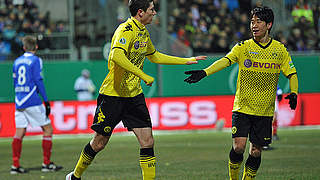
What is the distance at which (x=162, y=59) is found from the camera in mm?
7762

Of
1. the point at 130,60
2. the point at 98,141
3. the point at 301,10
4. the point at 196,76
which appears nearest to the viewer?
the point at 130,60

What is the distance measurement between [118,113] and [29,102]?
4.10 m

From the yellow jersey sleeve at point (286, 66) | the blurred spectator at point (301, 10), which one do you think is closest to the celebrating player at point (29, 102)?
the yellow jersey sleeve at point (286, 66)

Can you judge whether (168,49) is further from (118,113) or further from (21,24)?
(118,113)

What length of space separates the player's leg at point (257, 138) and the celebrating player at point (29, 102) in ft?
14.5

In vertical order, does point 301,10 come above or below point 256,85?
above

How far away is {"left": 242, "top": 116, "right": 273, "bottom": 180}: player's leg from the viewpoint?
751 centimetres

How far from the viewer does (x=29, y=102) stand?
10922 mm

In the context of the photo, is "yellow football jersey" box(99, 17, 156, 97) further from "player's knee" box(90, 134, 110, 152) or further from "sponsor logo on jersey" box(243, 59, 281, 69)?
"sponsor logo on jersey" box(243, 59, 281, 69)

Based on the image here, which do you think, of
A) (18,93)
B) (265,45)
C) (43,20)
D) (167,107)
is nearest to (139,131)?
(265,45)

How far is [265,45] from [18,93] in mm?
5183

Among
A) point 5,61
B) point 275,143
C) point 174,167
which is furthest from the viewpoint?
point 5,61

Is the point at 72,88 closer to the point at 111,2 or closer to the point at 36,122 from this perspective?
the point at 111,2

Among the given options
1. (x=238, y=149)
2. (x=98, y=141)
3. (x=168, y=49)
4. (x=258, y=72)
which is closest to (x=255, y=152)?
(x=238, y=149)
